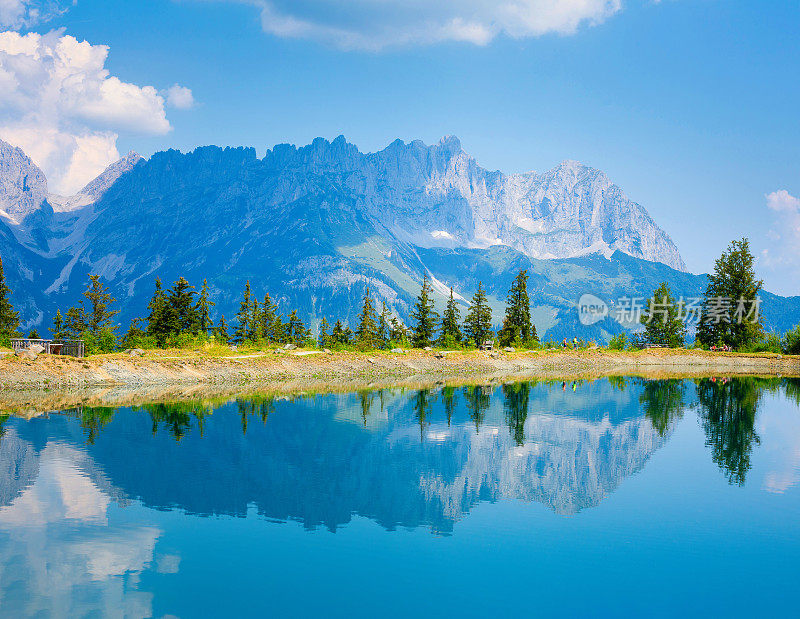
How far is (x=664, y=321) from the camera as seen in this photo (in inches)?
4328

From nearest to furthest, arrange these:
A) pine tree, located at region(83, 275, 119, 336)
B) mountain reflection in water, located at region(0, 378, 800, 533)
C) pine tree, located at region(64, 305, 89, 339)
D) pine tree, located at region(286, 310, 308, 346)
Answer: mountain reflection in water, located at region(0, 378, 800, 533), pine tree, located at region(64, 305, 89, 339), pine tree, located at region(83, 275, 119, 336), pine tree, located at region(286, 310, 308, 346)

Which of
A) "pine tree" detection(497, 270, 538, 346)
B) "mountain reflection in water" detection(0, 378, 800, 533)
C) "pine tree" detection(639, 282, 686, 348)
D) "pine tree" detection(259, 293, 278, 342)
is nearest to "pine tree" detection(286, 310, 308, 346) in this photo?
"pine tree" detection(259, 293, 278, 342)

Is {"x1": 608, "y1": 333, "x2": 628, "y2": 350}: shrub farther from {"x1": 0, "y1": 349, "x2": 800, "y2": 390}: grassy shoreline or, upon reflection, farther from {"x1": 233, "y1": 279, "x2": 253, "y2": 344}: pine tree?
{"x1": 233, "y1": 279, "x2": 253, "y2": 344}: pine tree

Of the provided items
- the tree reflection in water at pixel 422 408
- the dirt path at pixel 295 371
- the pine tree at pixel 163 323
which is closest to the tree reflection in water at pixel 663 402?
the dirt path at pixel 295 371

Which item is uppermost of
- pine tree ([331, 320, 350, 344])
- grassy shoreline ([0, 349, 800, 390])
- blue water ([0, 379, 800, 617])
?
Result: pine tree ([331, 320, 350, 344])

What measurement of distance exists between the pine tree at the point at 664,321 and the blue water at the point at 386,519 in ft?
232

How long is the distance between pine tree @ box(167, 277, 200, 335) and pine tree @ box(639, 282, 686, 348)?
256 ft

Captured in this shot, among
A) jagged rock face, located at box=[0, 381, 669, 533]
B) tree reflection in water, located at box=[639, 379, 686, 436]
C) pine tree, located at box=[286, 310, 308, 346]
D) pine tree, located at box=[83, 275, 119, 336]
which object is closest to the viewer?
jagged rock face, located at box=[0, 381, 669, 533]

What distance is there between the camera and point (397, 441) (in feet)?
120

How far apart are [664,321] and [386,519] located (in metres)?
100

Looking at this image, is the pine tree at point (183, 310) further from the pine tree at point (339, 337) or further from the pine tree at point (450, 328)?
the pine tree at point (450, 328)

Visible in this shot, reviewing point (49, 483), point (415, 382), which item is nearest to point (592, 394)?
point (415, 382)

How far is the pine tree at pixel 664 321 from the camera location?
109500mm

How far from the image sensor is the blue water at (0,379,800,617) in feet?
52.6
